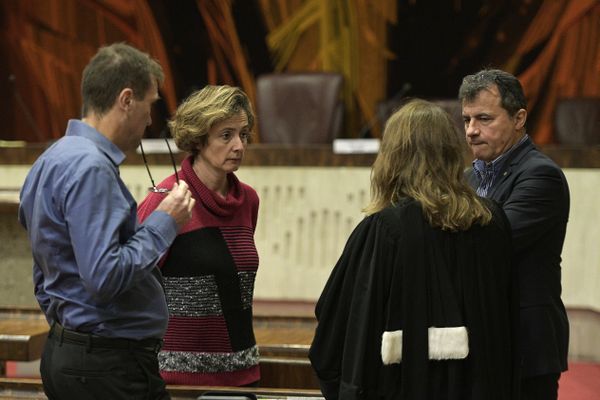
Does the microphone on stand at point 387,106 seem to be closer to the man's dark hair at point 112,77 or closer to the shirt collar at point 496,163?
the shirt collar at point 496,163

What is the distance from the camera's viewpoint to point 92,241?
58.6 inches

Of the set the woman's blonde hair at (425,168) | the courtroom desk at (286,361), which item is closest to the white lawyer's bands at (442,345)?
the woman's blonde hair at (425,168)

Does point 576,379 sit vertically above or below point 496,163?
below

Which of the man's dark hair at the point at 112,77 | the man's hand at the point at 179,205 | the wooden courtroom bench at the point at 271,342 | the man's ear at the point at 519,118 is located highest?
the man's dark hair at the point at 112,77

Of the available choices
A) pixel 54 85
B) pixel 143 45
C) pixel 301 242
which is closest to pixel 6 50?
pixel 54 85

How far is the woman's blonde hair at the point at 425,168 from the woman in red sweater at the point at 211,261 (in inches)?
18.8

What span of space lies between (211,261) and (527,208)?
710 mm

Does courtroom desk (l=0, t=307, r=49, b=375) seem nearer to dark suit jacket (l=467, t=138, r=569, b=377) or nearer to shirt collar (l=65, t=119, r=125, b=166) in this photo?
shirt collar (l=65, t=119, r=125, b=166)

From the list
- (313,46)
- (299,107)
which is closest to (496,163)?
(299,107)

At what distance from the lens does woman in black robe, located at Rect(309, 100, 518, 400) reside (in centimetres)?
160

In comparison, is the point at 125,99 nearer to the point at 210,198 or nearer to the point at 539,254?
the point at 210,198

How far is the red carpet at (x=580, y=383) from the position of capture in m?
3.05

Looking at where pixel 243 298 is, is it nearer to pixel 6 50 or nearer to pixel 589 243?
pixel 589 243

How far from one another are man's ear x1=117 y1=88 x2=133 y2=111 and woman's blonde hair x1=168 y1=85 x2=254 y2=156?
17.1 inches
